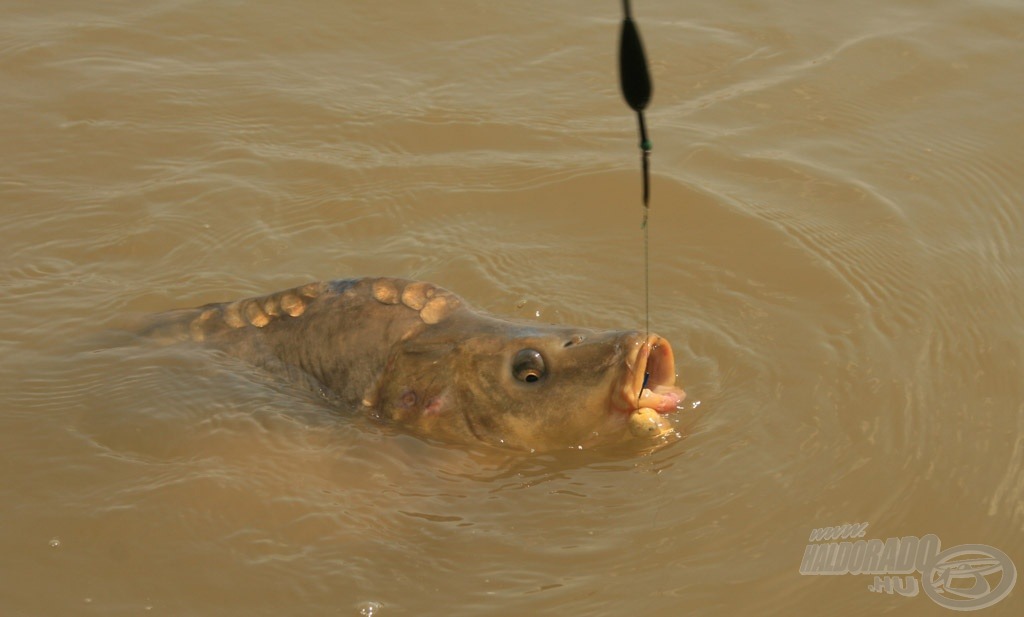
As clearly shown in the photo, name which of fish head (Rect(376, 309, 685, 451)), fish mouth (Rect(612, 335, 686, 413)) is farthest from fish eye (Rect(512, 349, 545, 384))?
fish mouth (Rect(612, 335, 686, 413))

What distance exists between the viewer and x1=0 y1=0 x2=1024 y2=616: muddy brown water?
452cm

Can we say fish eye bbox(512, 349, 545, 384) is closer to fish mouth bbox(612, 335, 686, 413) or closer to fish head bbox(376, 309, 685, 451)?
fish head bbox(376, 309, 685, 451)

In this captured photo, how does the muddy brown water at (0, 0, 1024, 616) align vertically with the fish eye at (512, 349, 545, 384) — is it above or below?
below

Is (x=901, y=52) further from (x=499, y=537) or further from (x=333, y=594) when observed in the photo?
(x=333, y=594)

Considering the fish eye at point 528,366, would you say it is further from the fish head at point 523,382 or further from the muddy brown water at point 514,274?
the muddy brown water at point 514,274

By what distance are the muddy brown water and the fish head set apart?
0.46 feet

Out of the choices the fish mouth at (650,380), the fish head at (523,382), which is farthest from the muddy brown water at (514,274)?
the fish mouth at (650,380)

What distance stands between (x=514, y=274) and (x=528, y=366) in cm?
178

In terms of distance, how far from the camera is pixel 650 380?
186 inches

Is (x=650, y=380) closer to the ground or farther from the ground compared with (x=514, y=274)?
farther from the ground

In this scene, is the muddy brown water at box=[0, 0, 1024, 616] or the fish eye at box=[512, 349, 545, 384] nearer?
the muddy brown water at box=[0, 0, 1024, 616]

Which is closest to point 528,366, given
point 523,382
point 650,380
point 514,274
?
point 523,382

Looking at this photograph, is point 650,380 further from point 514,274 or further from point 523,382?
point 514,274

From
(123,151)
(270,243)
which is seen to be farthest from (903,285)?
(123,151)
